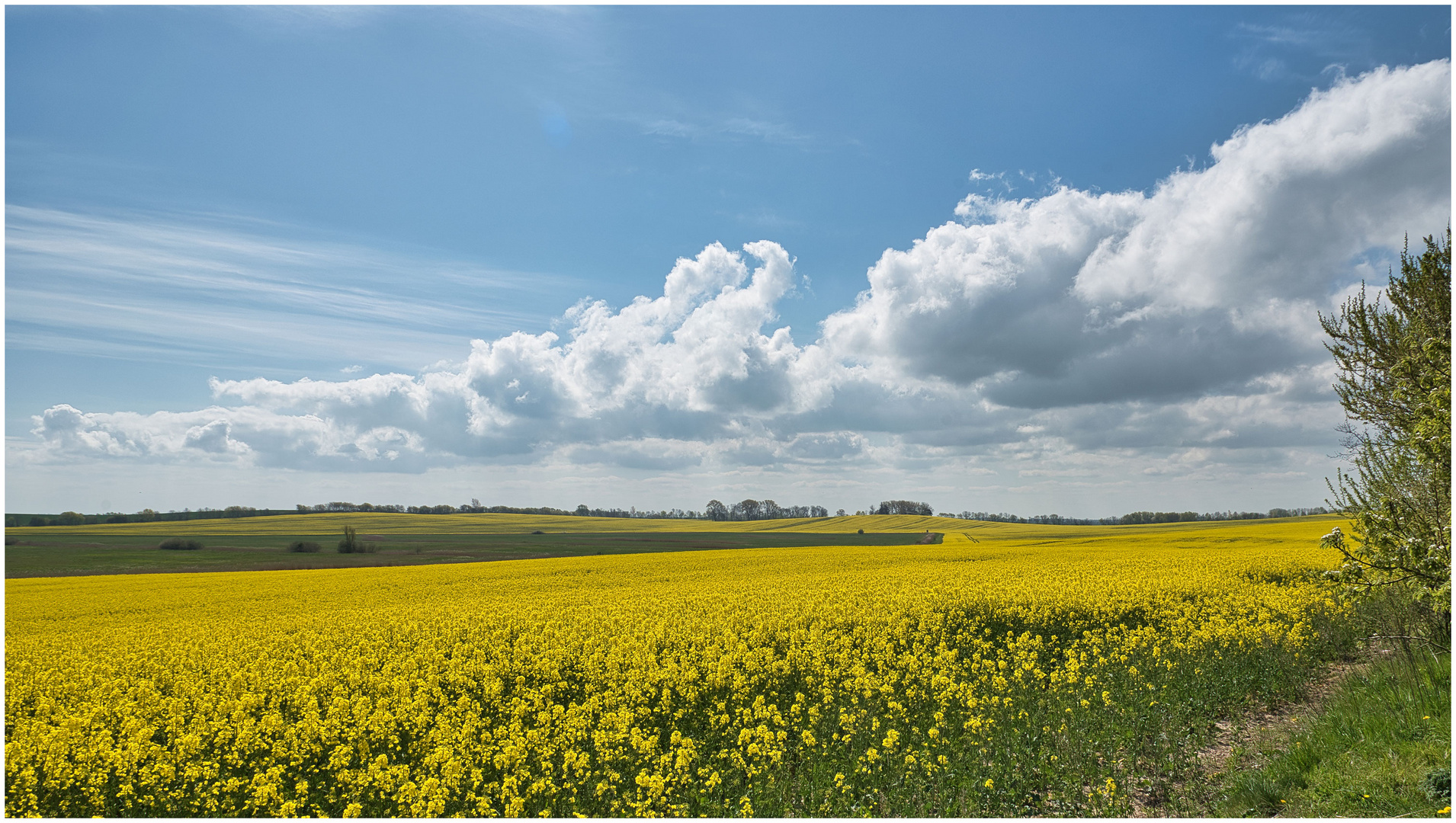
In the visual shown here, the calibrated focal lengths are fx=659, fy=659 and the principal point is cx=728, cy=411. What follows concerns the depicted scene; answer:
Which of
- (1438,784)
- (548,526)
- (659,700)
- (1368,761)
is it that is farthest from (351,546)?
(1438,784)

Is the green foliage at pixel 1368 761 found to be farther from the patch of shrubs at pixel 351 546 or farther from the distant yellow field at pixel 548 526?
the distant yellow field at pixel 548 526

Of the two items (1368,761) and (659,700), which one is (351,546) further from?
(1368,761)

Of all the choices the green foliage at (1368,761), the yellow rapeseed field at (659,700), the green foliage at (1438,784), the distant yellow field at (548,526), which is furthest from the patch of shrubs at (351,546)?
the green foliage at (1438,784)

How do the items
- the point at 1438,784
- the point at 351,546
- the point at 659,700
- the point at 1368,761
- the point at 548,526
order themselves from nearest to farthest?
the point at 1438,784, the point at 1368,761, the point at 659,700, the point at 351,546, the point at 548,526

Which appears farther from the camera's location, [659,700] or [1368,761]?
[659,700]

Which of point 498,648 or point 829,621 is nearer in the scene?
point 498,648

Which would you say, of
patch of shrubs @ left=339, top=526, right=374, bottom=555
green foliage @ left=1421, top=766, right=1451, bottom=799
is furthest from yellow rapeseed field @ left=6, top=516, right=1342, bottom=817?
patch of shrubs @ left=339, top=526, right=374, bottom=555

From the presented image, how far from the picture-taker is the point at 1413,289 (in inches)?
397

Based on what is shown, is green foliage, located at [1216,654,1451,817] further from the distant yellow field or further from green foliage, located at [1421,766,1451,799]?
the distant yellow field

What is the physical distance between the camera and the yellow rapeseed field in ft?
23.0

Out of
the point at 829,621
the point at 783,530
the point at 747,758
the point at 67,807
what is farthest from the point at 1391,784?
the point at 783,530

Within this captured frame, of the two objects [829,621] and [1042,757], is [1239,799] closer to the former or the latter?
[1042,757]

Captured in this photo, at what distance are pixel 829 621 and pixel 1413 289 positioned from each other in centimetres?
1114

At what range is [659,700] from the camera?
32.2 ft
